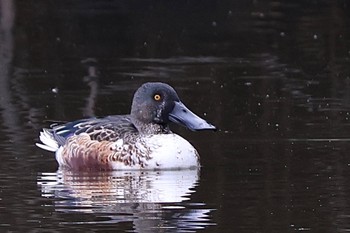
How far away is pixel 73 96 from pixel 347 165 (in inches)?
205

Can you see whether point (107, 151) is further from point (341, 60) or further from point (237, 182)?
point (341, 60)

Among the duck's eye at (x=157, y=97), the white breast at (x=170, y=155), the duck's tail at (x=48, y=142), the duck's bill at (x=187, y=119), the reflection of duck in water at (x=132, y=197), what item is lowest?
the reflection of duck in water at (x=132, y=197)

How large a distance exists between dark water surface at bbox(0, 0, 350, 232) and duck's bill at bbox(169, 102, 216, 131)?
0.34m

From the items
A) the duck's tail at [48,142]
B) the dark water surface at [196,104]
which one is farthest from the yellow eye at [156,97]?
the duck's tail at [48,142]

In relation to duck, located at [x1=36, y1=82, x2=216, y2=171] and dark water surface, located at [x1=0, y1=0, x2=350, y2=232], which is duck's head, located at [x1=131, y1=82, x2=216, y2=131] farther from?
dark water surface, located at [x1=0, y1=0, x2=350, y2=232]

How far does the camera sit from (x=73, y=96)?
52.2 feet

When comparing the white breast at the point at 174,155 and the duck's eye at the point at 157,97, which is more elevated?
the duck's eye at the point at 157,97

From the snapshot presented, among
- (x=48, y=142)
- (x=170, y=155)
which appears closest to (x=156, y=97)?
(x=170, y=155)

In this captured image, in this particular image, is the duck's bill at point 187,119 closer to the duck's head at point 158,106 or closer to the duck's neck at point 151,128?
the duck's head at point 158,106

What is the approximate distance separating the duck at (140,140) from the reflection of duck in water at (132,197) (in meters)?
0.11

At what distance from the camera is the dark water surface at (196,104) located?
9.71 metres

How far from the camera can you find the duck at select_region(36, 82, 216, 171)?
11695 mm

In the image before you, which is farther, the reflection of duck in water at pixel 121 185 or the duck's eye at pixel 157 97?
the duck's eye at pixel 157 97

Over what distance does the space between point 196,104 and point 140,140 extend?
11.0 ft
